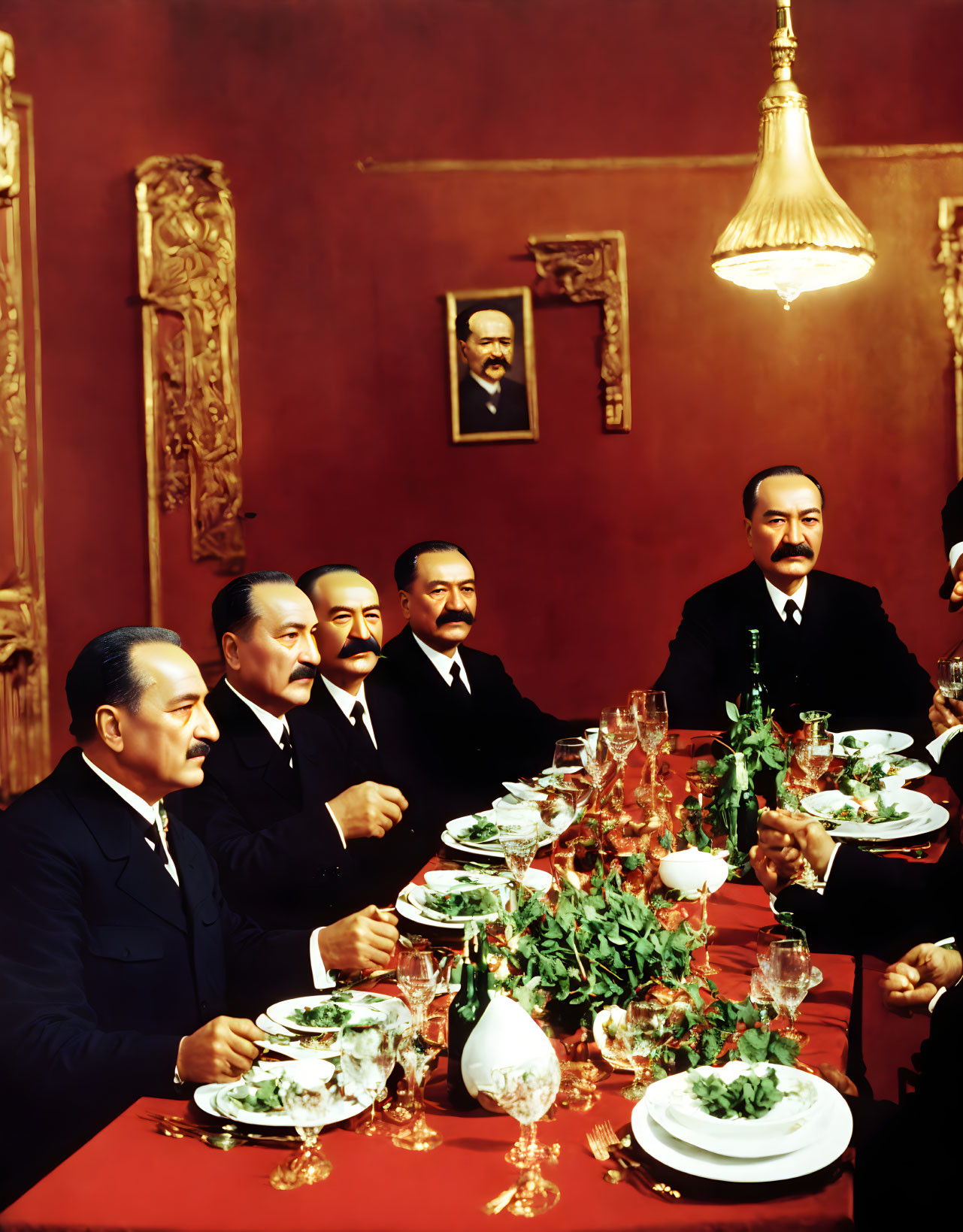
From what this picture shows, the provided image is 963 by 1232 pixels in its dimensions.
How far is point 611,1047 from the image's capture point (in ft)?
5.99

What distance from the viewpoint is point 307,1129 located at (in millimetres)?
1601

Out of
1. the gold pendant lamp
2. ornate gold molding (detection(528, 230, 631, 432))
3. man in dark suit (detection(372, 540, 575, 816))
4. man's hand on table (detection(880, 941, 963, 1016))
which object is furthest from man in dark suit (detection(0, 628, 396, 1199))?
ornate gold molding (detection(528, 230, 631, 432))

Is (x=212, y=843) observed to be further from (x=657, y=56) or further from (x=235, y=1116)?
(x=657, y=56)

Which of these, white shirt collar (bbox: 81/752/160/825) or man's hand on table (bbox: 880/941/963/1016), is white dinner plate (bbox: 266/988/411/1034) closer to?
white shirt collar (bbox: 81/752/160/825)

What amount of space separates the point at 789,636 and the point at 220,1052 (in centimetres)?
333

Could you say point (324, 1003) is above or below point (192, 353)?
below

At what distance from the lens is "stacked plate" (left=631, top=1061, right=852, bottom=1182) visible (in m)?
1.53

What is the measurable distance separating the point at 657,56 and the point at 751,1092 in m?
5.00

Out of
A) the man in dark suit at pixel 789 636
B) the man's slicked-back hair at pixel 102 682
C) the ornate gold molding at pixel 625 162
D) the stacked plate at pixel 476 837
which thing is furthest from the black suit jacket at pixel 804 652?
the man's slicked-back hair at pixel 102 682

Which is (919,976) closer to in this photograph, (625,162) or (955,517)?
(955,517)

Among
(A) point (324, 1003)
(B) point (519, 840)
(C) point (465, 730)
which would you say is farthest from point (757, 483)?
(A) point (324, 1003)

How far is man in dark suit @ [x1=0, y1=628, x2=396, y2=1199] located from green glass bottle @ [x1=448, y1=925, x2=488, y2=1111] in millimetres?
311

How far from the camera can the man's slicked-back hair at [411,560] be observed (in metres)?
4.22

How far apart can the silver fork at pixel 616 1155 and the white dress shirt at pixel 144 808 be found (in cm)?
98
